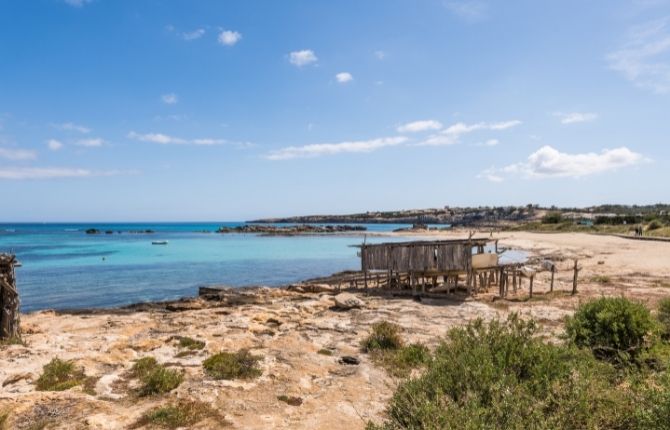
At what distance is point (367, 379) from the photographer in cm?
968

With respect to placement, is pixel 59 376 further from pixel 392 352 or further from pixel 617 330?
pixel 617 330

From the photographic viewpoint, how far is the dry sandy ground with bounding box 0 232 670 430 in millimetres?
7840

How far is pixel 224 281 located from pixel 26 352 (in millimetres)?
21097

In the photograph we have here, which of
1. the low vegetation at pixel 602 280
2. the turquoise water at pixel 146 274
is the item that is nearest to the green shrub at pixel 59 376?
the turquoise water at pixel 146 274

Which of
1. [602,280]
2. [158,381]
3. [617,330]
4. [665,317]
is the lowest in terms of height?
[602,280]

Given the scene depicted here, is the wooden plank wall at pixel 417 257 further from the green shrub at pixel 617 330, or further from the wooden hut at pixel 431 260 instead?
the green shrub at pixel 617 330

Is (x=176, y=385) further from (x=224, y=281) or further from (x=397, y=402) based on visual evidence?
(x=224, y=281)

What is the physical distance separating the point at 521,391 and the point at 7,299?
14.6m

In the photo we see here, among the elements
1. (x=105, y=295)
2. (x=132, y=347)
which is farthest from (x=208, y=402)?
(x=105, y=295)

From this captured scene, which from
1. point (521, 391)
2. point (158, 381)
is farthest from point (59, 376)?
point (521, 391)

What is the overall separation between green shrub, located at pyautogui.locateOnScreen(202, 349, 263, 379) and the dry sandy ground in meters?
0.23

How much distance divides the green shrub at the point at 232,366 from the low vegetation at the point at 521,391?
415 centimetres

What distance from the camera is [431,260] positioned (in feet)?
71.1

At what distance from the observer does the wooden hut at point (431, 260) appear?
69.4 feet
